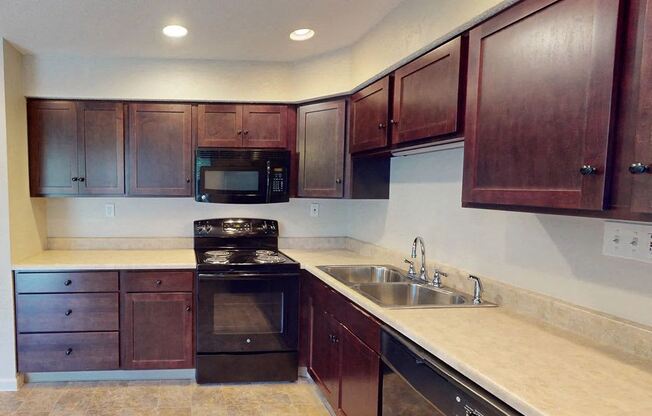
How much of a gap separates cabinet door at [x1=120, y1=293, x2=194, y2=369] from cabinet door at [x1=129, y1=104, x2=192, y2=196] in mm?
806

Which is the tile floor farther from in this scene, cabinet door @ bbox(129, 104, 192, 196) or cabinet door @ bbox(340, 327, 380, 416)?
cabinet door @ bbox(129, 104, 192, 196)

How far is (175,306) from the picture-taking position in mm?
2770

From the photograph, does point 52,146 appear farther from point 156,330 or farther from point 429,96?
point 429,96

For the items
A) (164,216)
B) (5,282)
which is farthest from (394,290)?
(5,282)

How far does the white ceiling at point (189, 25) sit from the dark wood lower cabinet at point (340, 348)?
61.0 inches

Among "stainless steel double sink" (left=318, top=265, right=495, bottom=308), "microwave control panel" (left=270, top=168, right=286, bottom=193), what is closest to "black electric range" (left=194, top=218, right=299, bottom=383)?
"stainless steel double sink" (left=318, top=265, right=495, bottom=308)

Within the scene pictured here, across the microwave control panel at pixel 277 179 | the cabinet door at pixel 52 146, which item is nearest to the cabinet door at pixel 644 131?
the microwave control panel at pixel 277 179

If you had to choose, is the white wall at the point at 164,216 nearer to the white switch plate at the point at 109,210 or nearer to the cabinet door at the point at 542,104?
the white switch plate at the point at 109,210

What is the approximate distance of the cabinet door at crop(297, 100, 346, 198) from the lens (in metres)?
2.85

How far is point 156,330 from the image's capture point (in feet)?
9.09

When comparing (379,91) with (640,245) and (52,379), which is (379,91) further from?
(52,379)

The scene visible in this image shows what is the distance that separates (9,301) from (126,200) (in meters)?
1.04

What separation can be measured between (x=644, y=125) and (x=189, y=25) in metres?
2.27

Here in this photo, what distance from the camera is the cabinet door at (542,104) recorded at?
3.37 ft
